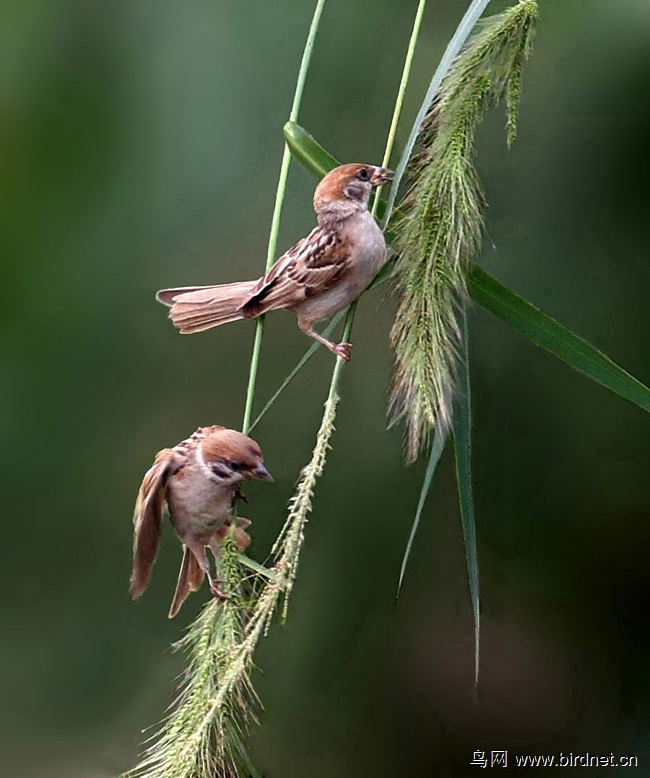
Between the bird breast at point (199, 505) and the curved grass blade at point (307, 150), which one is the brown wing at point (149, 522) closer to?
the bird breast at point (199, 505)

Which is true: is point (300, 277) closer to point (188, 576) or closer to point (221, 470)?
point (221, 470)

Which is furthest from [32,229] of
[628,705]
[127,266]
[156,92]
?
[628,705]

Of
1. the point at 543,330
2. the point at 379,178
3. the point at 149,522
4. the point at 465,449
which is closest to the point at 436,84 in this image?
the point at 379,178

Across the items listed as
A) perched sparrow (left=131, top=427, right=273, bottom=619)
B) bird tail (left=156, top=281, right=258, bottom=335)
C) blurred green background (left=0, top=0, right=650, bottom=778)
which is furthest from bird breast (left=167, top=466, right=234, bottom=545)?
blurred green background (left=0, top=0, right=650, bottom=778)

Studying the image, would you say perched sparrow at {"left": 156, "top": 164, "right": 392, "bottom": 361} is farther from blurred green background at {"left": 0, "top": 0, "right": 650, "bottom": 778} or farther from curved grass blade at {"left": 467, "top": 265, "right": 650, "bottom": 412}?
blurred green background at {"left": 0, "top": 0, "right": 650, "bottom": 778}

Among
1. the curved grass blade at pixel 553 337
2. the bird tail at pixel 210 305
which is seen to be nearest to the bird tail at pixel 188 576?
the bird tail at pixel 210 305
